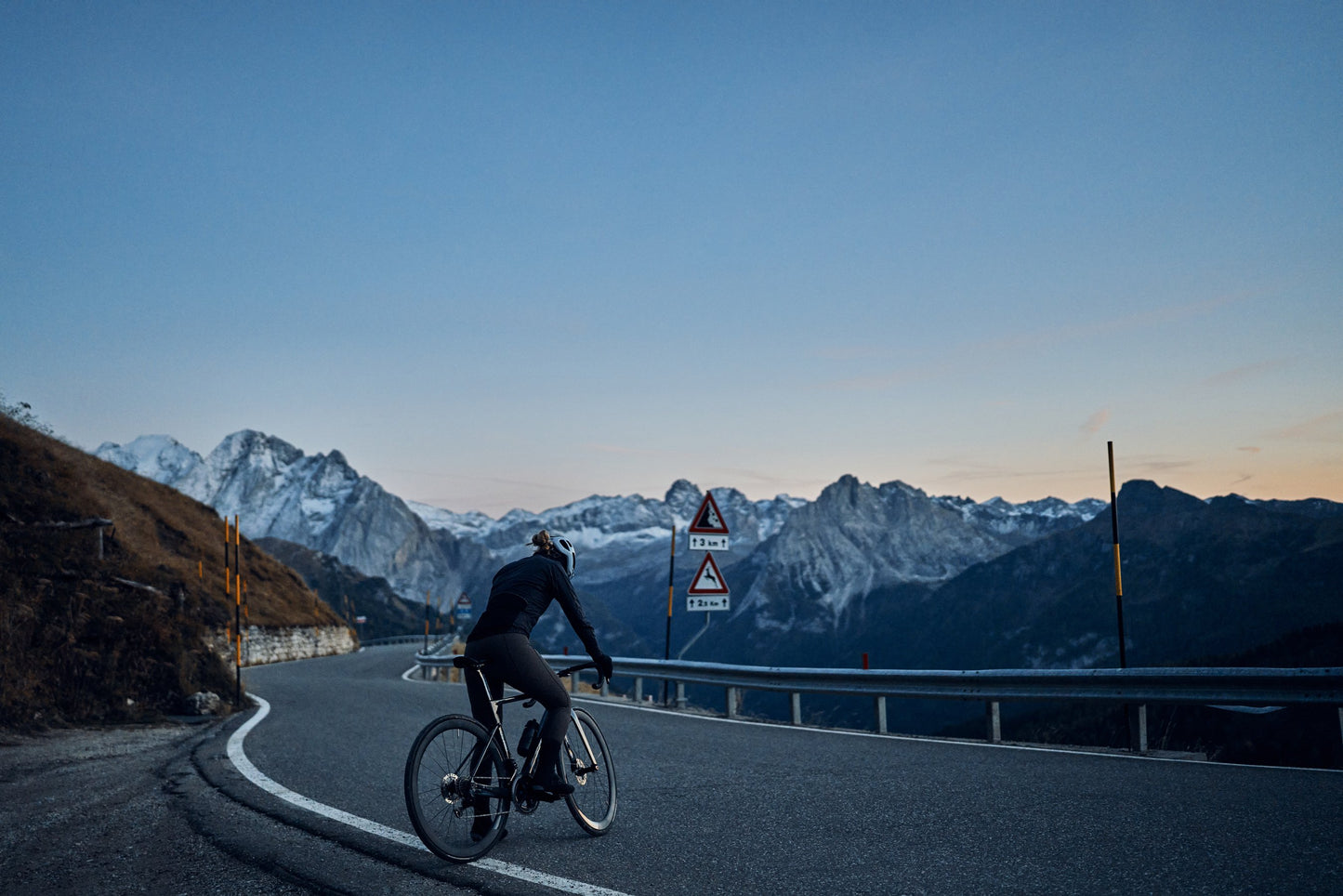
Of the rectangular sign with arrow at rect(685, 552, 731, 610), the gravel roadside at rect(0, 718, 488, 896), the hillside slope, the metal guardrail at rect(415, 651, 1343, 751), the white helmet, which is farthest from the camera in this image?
the rectangular sign with arrow at rect(685, 552, 731, 610)

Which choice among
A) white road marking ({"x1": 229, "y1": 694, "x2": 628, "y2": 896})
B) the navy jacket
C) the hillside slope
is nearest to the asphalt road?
white road marking ({"x1": 229, "y1": 694, "x2": 628, "y2": 896})

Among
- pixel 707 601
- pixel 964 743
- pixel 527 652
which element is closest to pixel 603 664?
pixel 527 652

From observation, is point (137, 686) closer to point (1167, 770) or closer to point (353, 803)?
point (353, 803)

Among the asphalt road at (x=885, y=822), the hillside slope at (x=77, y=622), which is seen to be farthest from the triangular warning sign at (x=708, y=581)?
the hillside slope at (x=77, y=622)

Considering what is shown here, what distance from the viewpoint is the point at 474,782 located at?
521cm

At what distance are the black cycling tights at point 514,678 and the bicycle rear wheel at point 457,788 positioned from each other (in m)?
0.16

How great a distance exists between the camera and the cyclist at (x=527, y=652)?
535 centimetres

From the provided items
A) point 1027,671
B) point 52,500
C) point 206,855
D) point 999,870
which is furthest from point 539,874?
point 52,500

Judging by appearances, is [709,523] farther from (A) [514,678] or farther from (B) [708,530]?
(A) [514,678]

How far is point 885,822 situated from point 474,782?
2.63 meters

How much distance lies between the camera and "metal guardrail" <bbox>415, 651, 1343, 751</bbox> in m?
8.29

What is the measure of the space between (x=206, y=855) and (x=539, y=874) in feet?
6.39

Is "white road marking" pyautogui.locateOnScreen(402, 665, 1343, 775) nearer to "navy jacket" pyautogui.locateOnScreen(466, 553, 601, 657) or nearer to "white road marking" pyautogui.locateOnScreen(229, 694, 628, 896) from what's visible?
"white road marking" pyautogui.locateOnScreen(229, 694, 628, 896)

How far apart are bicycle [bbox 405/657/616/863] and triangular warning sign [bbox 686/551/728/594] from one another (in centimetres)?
1112
